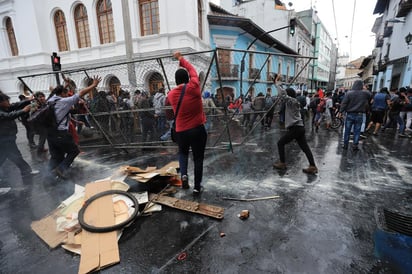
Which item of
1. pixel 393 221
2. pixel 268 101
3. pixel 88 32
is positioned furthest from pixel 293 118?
pixel 88 32

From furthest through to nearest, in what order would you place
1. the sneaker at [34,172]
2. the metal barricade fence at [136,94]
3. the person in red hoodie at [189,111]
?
1. the metal barricade fence at [136,94]
2. the sneaker at [34,172]
3. the person in red hoodie at [189,111]

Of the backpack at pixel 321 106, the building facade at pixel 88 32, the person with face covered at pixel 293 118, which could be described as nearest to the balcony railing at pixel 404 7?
the backpack at pixel 321 106

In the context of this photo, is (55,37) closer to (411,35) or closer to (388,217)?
(388,217)

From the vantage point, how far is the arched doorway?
5.12 metres

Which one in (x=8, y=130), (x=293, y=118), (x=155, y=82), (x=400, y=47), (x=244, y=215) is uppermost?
(x=400, y=47)

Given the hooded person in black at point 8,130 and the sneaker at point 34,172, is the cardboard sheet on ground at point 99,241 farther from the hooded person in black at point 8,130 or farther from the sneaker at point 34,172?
the sneaker at point 34,172

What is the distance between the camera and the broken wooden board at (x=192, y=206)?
2.65 m

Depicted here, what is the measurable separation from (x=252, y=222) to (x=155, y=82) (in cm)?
418

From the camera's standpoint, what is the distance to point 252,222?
2.51 meters

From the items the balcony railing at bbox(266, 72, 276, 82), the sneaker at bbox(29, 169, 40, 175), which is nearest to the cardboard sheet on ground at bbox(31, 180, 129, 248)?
the sneaker at bbox(29, 169, 40, 175)

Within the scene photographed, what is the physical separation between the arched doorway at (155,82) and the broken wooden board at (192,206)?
3.04 metres

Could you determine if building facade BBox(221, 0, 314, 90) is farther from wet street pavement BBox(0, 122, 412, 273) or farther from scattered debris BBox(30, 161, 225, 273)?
scattered debris BBox(30, 161, 225, 273)

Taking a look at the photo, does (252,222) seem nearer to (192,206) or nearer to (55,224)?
(192,206)

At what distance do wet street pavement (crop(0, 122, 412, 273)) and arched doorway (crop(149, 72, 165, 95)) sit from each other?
Result: 1.88m
